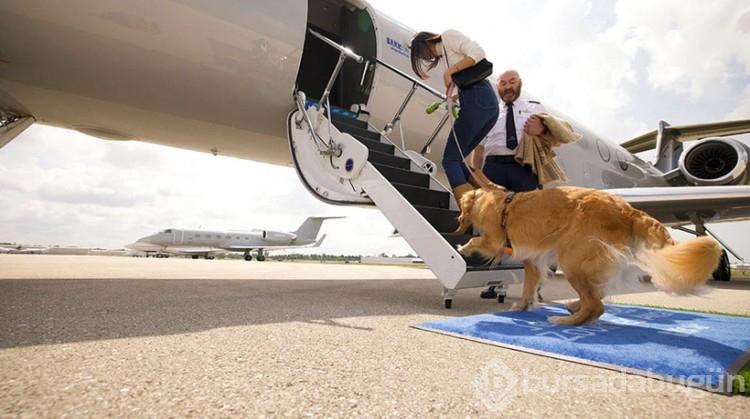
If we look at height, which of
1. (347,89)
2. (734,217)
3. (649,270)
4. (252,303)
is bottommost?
(252,303)

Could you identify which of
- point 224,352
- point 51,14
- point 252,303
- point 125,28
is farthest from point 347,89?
point 224,352

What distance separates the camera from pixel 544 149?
2768 millimetres

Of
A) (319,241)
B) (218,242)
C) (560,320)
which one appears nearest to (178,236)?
(218,242)

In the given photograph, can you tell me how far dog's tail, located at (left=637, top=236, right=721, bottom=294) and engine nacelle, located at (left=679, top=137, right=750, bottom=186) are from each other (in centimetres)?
835

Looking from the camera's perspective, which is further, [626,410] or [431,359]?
[431,359]

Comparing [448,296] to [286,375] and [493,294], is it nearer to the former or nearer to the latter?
[493,294]

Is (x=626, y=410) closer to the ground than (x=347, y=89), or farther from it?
closer to the ground

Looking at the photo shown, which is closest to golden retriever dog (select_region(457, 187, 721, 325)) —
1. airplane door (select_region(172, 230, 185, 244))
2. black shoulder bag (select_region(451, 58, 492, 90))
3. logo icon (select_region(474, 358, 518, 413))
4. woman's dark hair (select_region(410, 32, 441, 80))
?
logo icon (select_region(474, 358, 518, 413))

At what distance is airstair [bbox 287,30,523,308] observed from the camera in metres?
2.46

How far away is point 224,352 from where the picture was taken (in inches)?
51.5

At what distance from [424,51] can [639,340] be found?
8.39 ft

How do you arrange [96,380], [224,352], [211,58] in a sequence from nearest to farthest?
[96,380]
[224,352]
[211,58]

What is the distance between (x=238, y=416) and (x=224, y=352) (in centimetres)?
56

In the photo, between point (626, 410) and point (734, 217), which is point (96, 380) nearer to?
point (626, 410)
